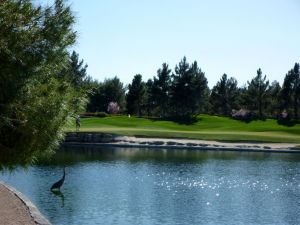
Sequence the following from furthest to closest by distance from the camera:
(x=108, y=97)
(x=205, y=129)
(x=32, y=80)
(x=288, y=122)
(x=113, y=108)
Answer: (x=108, y=97), (x=113, y=108), (x=288, y=122), (x=205, y=129), (x=32, y=80)

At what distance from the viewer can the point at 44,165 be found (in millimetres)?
28078

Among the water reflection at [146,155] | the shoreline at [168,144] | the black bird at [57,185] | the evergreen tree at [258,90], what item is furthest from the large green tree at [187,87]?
the black bird at [57,185]

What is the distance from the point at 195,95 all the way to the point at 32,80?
2459 inches

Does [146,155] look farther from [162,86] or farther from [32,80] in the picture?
[162,86]

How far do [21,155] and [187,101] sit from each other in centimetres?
6191

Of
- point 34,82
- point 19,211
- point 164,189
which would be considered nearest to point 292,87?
point 164,189

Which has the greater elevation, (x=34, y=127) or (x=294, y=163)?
(x=34, y=127)

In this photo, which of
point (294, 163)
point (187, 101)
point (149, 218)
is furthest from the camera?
point (187, 101)

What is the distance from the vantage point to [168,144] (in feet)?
139

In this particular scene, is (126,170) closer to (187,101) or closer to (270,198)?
(270,198)

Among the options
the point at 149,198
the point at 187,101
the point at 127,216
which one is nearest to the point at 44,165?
the point at 149,198

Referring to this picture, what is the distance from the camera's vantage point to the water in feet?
56.0

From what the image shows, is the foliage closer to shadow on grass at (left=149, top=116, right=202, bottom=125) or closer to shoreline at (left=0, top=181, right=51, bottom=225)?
shadow on grass at (left=149, top=116, right=202, bottom=125)

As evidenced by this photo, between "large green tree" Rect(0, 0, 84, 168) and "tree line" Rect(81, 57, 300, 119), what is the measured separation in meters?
58.7
